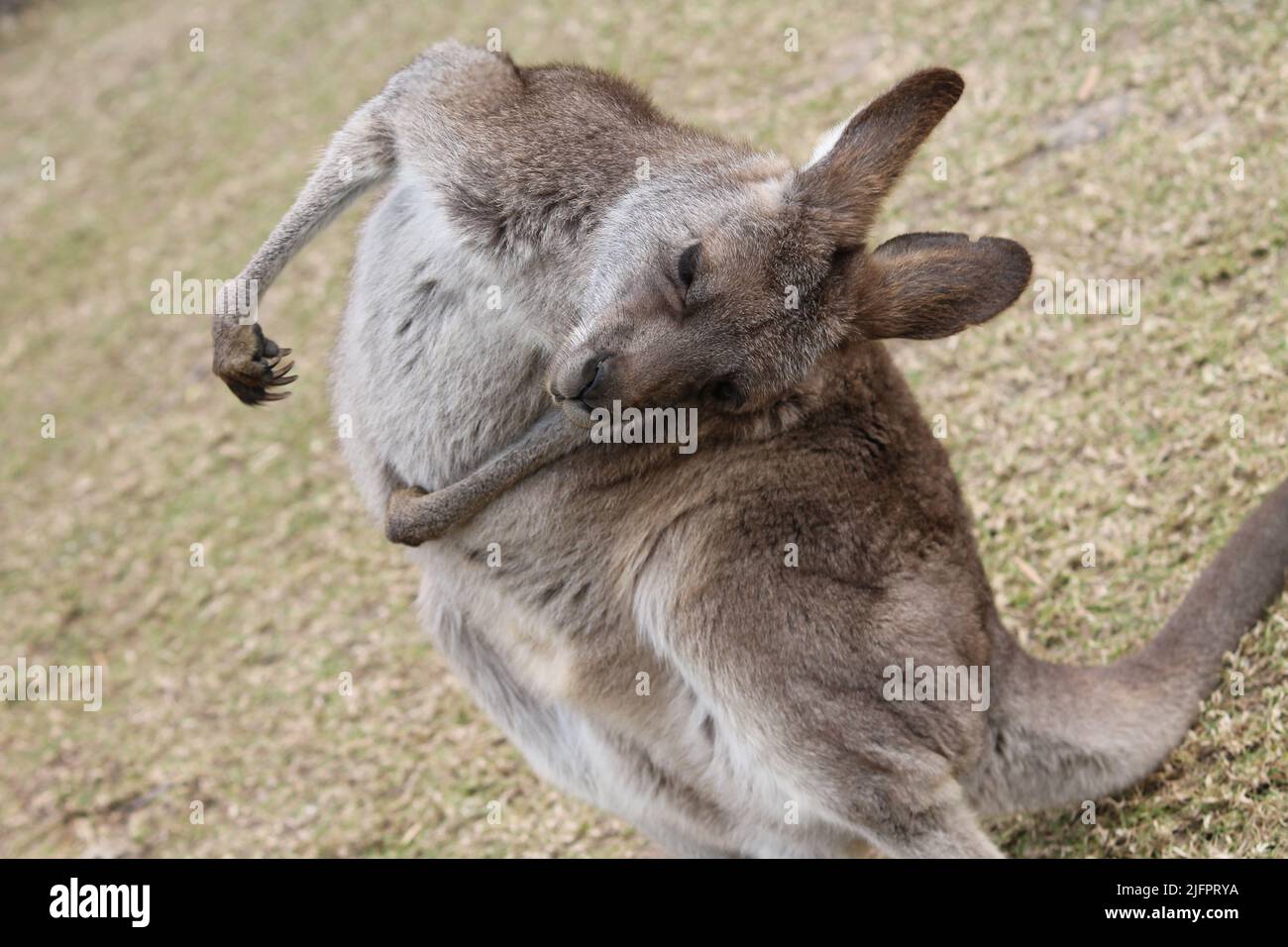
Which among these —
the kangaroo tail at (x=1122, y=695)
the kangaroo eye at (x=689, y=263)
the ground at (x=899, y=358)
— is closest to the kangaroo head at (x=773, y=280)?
the kangaroo eye at (x=689, y=263)

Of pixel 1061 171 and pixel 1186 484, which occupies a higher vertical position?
pixel 1061 171

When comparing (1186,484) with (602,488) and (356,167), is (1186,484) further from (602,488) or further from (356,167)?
(356,167)

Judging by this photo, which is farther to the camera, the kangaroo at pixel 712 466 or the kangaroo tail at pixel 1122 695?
the kangaroo tail at pixel 1122 695

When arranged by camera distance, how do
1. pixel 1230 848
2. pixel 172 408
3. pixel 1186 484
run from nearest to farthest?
1. pixel 1230 848
2. pixel 1186 484
3. pixel 172 408

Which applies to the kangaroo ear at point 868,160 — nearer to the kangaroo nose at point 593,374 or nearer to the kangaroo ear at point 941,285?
the kangaroo ear at point 941,285

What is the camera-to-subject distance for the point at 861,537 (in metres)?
3.77

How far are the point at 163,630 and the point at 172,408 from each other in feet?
6.85

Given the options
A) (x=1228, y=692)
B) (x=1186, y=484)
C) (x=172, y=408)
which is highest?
(x=1186, y=484)

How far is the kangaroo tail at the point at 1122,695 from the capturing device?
12.7 ft

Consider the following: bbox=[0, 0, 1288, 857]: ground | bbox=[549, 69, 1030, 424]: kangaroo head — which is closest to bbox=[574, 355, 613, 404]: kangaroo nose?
bbox=[549, 69, 1030, 424]: kangaroo head

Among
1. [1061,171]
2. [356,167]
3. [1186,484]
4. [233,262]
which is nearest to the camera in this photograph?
[356,167]

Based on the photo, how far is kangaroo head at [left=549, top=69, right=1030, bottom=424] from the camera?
337 cm

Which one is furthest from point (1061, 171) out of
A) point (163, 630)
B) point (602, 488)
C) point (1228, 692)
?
point (163, 630)

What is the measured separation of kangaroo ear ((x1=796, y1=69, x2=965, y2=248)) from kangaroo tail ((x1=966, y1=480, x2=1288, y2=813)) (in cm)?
134
